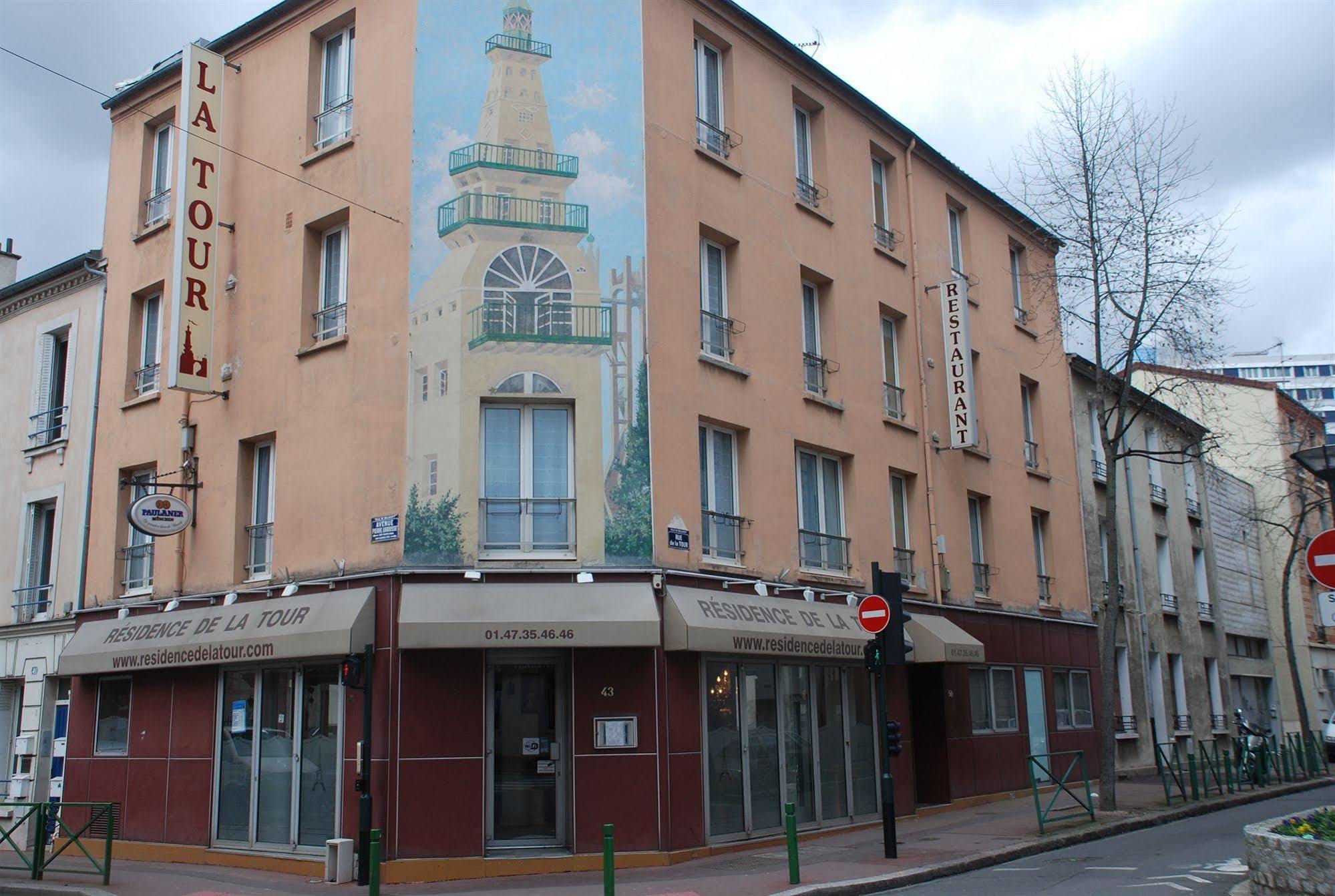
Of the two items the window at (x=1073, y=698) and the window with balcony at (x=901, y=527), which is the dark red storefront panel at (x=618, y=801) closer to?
the window with balcony at (x=901, y=527)

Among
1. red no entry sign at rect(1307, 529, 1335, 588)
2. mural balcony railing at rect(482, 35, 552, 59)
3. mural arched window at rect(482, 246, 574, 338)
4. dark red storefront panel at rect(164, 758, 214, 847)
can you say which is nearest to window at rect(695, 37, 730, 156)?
mural balcony railing at rect(482, 35, 552, 59)

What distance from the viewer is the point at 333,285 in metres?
16.3

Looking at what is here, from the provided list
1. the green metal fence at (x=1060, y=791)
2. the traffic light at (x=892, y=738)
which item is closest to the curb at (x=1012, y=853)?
the green metal fence at (x=1060, y=791)

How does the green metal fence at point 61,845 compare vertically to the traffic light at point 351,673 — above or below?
below

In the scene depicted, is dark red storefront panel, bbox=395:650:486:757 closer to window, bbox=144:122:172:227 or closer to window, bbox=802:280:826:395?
window, bbox=802:280:826:395

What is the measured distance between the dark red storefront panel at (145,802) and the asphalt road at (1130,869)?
10.2 meters

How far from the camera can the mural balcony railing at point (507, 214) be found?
14891 millimetres

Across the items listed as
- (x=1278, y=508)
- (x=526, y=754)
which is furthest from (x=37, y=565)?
(x=1278, y=508)

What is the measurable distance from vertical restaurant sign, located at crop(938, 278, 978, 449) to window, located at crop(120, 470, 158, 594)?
535 inches

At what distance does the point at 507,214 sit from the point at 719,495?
187 inches

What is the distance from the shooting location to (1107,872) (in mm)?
12828

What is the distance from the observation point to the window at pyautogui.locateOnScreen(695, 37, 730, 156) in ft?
56.1

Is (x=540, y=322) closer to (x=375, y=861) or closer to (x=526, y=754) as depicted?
(x=526, y=754)

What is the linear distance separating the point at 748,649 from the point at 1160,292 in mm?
10382
